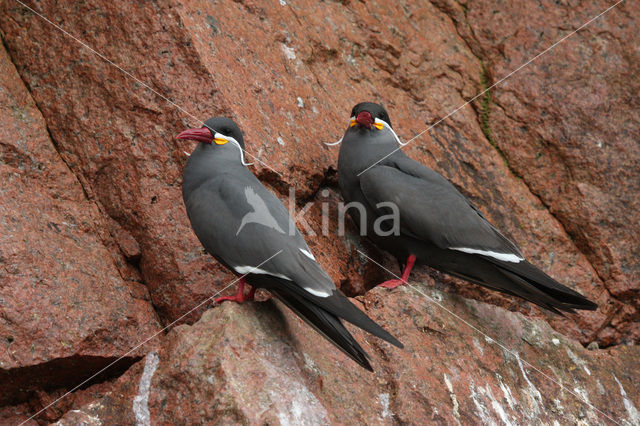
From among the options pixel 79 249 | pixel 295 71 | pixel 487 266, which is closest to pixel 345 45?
pixel 295 71

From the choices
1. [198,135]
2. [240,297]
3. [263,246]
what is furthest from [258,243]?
[198,135]

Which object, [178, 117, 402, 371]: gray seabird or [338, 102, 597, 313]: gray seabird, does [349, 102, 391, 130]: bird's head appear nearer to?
[338, 102, 597, 313]: gray seabird

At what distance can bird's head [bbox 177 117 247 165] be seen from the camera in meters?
4.05

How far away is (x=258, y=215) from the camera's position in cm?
362

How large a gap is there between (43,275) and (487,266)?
2.71 metres

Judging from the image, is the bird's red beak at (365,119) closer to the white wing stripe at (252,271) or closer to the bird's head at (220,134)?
the bird's head at (220,134)

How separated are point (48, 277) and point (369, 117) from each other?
2.37 meters

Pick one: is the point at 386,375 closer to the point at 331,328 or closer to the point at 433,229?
the point at 331,328

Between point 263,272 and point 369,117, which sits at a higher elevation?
point 369,117

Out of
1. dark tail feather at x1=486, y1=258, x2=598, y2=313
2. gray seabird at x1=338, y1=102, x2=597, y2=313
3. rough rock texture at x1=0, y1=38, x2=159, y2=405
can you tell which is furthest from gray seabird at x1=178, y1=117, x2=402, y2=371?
dark tail feather at x1=486, y1=258, x2=598, y2=313

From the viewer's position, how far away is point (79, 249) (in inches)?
162

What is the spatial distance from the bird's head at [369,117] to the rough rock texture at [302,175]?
0.41m

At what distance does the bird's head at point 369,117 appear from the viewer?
4758 mm

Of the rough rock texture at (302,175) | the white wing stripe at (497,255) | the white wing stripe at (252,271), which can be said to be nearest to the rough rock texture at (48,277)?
the rough rock texture at (302,175)
